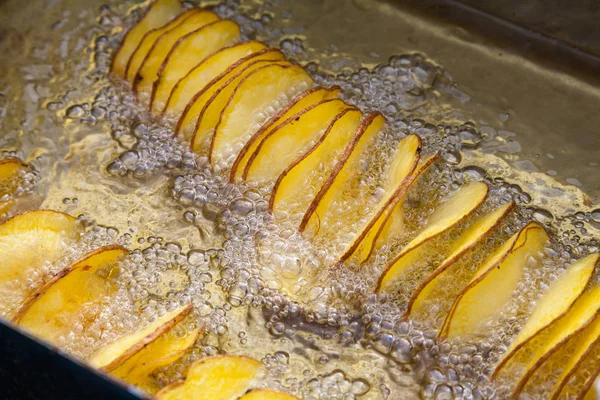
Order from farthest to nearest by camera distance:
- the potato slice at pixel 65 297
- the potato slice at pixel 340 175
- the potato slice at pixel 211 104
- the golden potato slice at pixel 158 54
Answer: the golden potato slice at pixel 158 54 < the potato slice at pixel 211 104 < the potato slice at pixel 340 175 < the potato slice at pixel 65 297

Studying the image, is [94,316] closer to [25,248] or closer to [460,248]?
[25,248]

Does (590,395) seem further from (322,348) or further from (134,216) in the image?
(134,216)

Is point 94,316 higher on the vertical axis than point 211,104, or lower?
lower

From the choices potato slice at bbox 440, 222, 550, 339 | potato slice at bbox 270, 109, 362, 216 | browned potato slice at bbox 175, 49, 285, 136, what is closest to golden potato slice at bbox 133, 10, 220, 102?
browned potato slice at bbox 175, 49, 285, 136

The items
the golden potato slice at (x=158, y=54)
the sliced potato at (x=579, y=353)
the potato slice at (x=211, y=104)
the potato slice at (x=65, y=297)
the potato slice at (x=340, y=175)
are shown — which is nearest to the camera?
the sliced potato at (x=579, y=353)

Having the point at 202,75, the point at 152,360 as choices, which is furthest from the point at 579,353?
the point at 202,75

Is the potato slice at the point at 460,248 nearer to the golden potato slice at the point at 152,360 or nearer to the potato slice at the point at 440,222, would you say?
the potato slice at the point at 440,222

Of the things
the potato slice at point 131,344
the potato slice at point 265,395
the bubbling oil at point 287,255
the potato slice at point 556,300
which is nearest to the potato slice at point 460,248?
the bubbling oil at point 287,255
